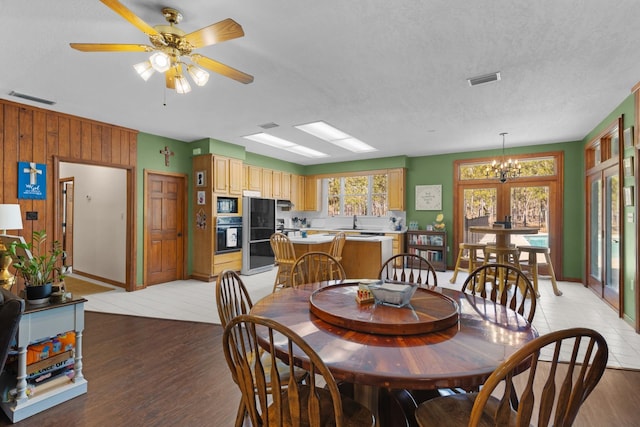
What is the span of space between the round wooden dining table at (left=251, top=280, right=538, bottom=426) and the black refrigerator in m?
4.51

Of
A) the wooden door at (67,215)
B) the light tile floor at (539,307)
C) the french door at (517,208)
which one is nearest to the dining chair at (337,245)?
the light tile floor at (539,307)

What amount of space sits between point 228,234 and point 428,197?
4.37 m

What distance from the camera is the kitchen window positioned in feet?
26.0

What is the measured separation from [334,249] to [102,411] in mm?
3134

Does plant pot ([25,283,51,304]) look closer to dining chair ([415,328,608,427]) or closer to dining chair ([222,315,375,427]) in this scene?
dining chair ([222,315,375,427])

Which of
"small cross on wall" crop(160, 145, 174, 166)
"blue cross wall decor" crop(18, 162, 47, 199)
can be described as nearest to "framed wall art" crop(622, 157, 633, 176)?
Answer: "small cross on wall" crop(160, 145, 174, 166)

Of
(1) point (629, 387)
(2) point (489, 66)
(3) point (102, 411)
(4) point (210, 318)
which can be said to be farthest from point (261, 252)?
(1) point (629, 387)

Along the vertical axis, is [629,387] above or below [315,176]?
below

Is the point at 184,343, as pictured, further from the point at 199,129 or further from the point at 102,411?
the point at 199,129

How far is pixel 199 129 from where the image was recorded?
5.11m

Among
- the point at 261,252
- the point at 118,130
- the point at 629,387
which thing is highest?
the point at 118,130

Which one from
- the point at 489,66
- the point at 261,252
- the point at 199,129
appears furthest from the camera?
the point at 261,252

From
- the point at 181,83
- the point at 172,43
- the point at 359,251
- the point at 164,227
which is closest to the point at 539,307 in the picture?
the point at 359,251

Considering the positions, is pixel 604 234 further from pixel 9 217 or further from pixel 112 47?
pixel 9 217
